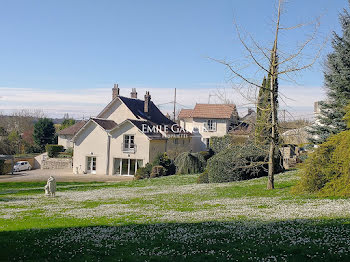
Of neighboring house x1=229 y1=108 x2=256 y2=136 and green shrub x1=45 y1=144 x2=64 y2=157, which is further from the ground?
neighboring house x1=229 y1=108 x2=256 y2=136

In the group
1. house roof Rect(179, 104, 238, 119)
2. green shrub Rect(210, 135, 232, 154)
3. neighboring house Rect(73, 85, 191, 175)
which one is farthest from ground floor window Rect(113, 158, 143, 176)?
house roof Rect(179, 104, 238, 119)

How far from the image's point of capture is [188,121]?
61094 millimetres

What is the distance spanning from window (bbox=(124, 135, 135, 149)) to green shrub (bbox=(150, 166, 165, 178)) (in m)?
6.66

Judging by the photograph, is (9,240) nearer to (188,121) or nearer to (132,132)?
(132,132)

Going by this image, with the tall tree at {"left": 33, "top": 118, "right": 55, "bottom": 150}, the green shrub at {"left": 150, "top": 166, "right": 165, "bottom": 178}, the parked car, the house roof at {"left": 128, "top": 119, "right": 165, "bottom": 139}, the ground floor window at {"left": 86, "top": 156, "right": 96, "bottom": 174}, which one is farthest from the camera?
the tall tree at {"left": 33, "top": 118, "right": 55, "bottom": 150}

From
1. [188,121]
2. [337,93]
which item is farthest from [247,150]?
[188,121]

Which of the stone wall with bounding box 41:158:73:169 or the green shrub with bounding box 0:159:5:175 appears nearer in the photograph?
the green shrub with bounding box 0:159:5:175

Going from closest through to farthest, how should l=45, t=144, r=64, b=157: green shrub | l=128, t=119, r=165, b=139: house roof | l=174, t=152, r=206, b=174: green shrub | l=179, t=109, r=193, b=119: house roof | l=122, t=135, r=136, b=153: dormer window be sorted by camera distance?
l=174, t=152, r=206, b=174: green shrub, l=128, t=119, r=165, b=139: house roof, l=122, t=135, r=136, b=153: dormer window, l=45, t=144, r=64, b=157: green shrub, l=179, t=109, r=193, b=119: house roof

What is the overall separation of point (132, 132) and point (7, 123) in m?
57.4

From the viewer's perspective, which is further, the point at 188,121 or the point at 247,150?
the point at 188,121

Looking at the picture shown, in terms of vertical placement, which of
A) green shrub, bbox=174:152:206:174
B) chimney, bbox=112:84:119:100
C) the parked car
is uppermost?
chimney, bbox=112:84:119:100

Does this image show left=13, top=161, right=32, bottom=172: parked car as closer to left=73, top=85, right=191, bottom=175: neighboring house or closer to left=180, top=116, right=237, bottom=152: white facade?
left=73, top=85, right=191, bottom=175: neighboring house

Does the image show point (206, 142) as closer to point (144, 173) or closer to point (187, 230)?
point (144, 173)

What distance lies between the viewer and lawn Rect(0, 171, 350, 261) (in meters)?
8.77
